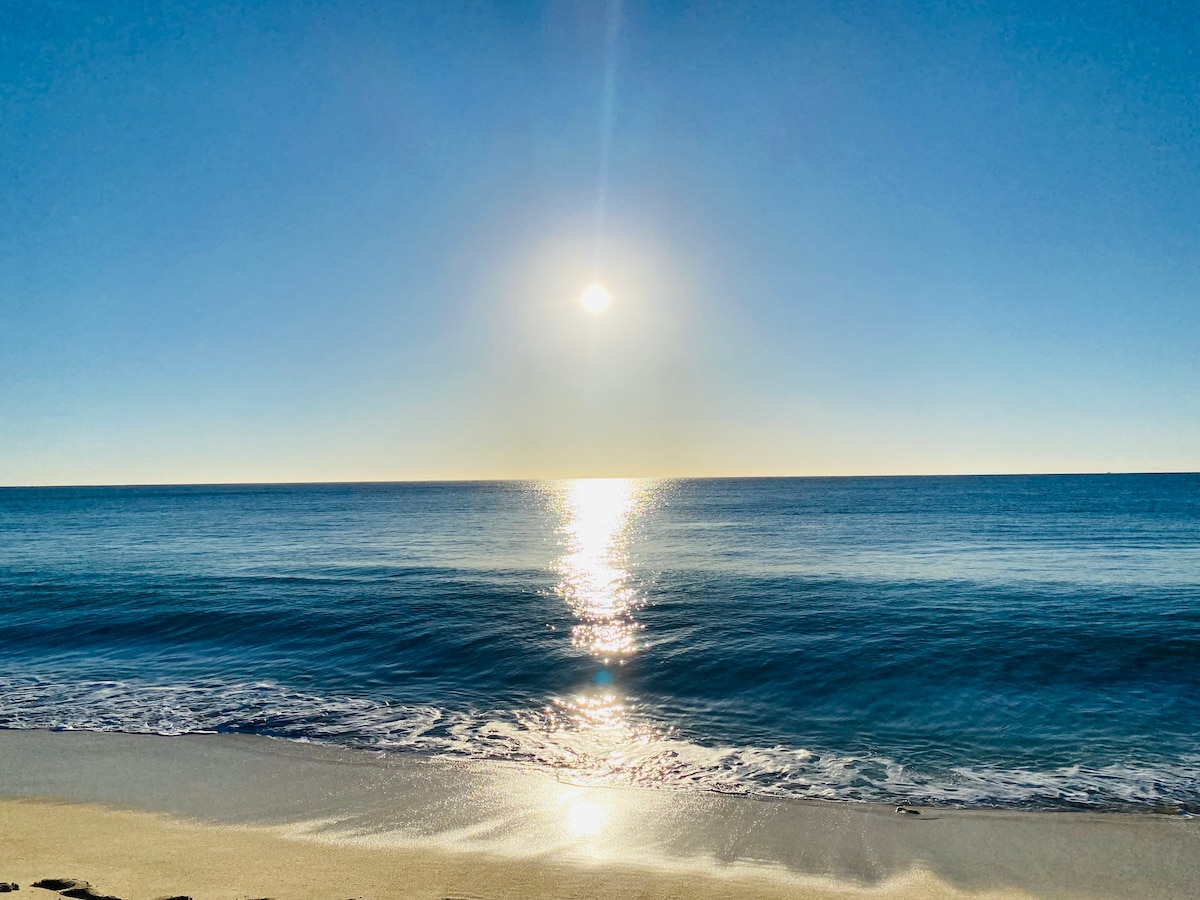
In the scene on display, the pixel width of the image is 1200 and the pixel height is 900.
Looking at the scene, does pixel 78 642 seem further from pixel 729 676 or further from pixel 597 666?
pixel 729 676

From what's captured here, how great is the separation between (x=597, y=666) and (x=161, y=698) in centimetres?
1166

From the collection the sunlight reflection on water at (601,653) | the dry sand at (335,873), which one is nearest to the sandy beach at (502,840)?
the dry sand at (335,873)

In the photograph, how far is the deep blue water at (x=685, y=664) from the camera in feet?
43.6

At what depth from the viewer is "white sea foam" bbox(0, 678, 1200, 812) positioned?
11656 mm

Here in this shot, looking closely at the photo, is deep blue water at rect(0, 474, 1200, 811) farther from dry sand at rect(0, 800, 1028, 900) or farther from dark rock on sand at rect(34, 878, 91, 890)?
dark rock on sand at rect(34, 878, 91, 890)

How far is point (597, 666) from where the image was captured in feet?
67.3

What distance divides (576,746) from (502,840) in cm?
466

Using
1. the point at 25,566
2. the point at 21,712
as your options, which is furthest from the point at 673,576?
the point at 25,566

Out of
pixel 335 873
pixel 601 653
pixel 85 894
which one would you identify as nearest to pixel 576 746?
pixel 335 873

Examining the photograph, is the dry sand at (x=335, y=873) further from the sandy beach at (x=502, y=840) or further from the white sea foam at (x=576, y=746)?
the white sea foam at (x=576, y=746)

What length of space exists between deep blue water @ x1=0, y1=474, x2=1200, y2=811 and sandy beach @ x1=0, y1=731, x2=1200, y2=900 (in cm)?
131

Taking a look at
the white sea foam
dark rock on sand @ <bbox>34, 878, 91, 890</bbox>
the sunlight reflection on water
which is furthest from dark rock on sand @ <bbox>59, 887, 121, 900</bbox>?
the sunlight reflection on water

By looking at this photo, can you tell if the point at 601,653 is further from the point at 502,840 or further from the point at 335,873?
the point at 335,873

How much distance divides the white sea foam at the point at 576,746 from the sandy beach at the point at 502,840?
0.86 metres
